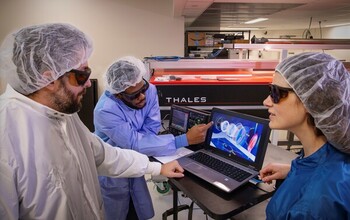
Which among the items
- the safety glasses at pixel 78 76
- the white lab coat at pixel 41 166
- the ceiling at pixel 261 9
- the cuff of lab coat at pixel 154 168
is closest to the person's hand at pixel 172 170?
the cuff of lab coat at pixel 154 168

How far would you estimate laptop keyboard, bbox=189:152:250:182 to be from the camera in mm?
1261

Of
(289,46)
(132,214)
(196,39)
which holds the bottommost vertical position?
(132,214)

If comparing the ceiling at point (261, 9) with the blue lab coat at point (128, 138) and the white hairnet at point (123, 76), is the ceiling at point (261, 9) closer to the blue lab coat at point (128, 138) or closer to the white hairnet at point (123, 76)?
the white hairnet at point (123, 76)

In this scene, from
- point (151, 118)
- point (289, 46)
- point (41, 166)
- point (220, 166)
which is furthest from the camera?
point (289, 46)

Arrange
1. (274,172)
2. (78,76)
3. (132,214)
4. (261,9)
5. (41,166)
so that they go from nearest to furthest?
(41,166), (78,76), (274,172), (132,214), (261,9)

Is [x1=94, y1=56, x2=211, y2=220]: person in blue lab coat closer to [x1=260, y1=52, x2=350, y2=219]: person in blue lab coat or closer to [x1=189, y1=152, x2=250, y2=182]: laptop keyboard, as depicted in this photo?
[x1=189, y1=152, x2=250, y2=182]: laptop keyboard

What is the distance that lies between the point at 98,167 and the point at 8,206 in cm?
56

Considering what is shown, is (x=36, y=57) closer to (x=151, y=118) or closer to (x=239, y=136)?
(x=151, y=118)

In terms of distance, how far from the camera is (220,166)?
1366 mm

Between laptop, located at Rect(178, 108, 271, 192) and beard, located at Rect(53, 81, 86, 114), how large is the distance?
2.20 ft

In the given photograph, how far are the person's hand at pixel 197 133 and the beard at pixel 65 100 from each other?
76cm

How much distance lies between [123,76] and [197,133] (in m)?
0.56

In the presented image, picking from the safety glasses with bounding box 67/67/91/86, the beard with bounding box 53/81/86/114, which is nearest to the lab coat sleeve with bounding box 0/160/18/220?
the beard with bounding box 53/81/86/114

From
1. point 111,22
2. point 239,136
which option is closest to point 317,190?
point 239,136
